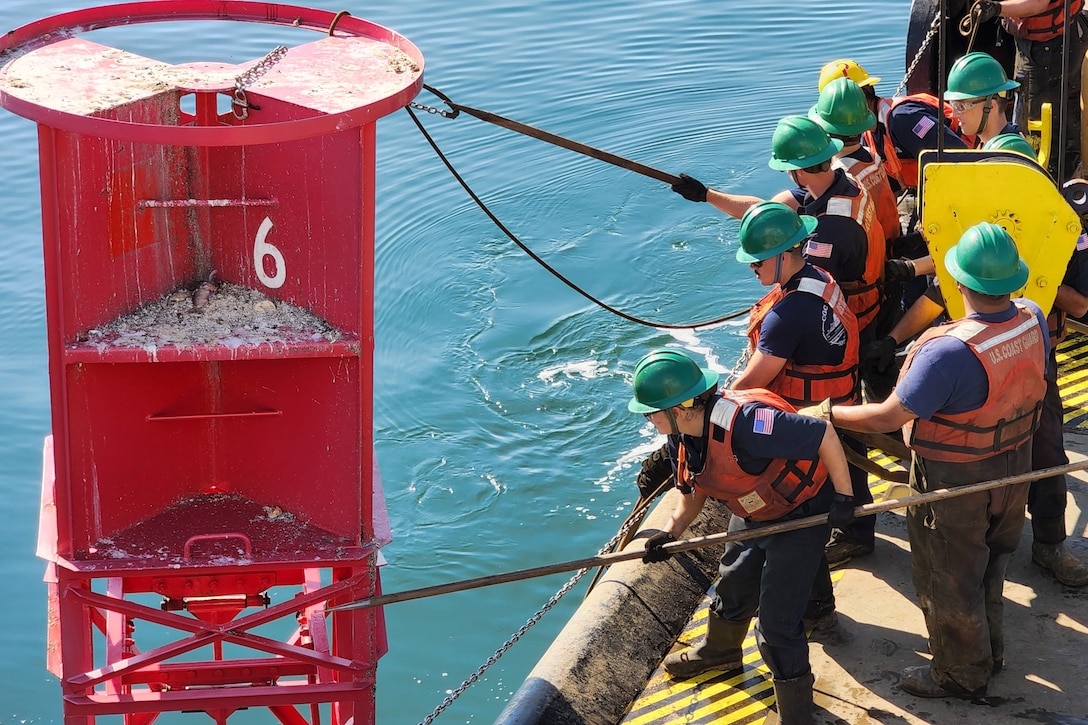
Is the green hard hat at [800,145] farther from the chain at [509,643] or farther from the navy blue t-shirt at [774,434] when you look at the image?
the chain at [509,643]

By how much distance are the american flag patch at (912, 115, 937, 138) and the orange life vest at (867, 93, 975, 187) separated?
0.36 ft

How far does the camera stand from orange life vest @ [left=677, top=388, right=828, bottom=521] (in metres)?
4.76

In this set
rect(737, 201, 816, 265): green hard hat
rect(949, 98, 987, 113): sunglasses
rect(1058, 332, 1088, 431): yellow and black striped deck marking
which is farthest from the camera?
rect(1058, 332, 1088, 431): yellow and black striped deck marking

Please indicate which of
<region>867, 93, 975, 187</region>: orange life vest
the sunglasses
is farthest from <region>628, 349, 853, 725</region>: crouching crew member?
<region>867, 93, 975, 187</region>: orange life vest

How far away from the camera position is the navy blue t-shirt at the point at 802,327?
5.31 metres

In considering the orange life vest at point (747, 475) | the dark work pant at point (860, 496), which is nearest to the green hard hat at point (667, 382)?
the orange life vest at point (747, 475)

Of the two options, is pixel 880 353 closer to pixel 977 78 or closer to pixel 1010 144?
pixel 1010 144

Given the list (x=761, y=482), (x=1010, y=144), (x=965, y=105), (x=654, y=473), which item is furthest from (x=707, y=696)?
(x=965, y=105)

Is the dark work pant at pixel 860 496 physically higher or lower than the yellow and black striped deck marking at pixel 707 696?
higher

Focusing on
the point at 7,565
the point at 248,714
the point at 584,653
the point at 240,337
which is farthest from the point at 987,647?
the point at 7,565

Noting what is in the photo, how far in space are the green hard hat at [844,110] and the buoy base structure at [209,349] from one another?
89.7 inches

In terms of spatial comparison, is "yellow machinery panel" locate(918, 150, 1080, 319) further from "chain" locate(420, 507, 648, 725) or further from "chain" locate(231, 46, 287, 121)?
"chain" locate(231, 46, 287, 121)

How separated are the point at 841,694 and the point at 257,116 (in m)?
3.72

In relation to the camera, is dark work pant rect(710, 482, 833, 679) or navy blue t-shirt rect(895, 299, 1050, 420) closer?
navy blue t-shirt rect(895, 299, 1050, 420)
